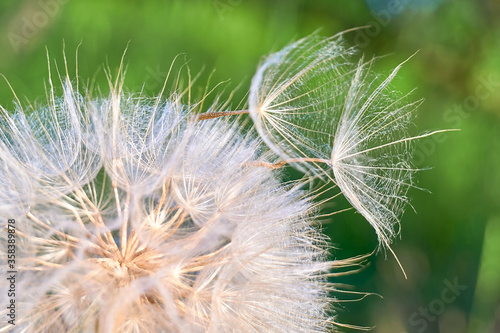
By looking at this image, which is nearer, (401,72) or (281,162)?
(281,162)

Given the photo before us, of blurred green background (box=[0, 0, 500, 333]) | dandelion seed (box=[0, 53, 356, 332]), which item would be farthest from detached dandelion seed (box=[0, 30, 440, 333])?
blurred green background (box=[0, 0, 500, 333])

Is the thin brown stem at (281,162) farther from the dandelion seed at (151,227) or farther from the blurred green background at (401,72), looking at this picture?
the blurred green background at (401,72)

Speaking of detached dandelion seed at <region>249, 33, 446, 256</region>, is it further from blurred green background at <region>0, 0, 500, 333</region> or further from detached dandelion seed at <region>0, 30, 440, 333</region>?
blurred green background at <region>0, 0, 500, 333</region>

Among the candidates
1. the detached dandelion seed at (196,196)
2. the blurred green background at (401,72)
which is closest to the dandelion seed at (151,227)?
the detached dandelion seed at (196,196)

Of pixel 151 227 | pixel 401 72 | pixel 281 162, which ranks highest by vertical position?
pixel 401 72

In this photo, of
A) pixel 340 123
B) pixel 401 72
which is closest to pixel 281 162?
pixel 340 123

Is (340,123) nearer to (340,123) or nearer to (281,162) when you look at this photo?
(340,123)

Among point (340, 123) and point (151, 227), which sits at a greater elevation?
point (340, 123)
